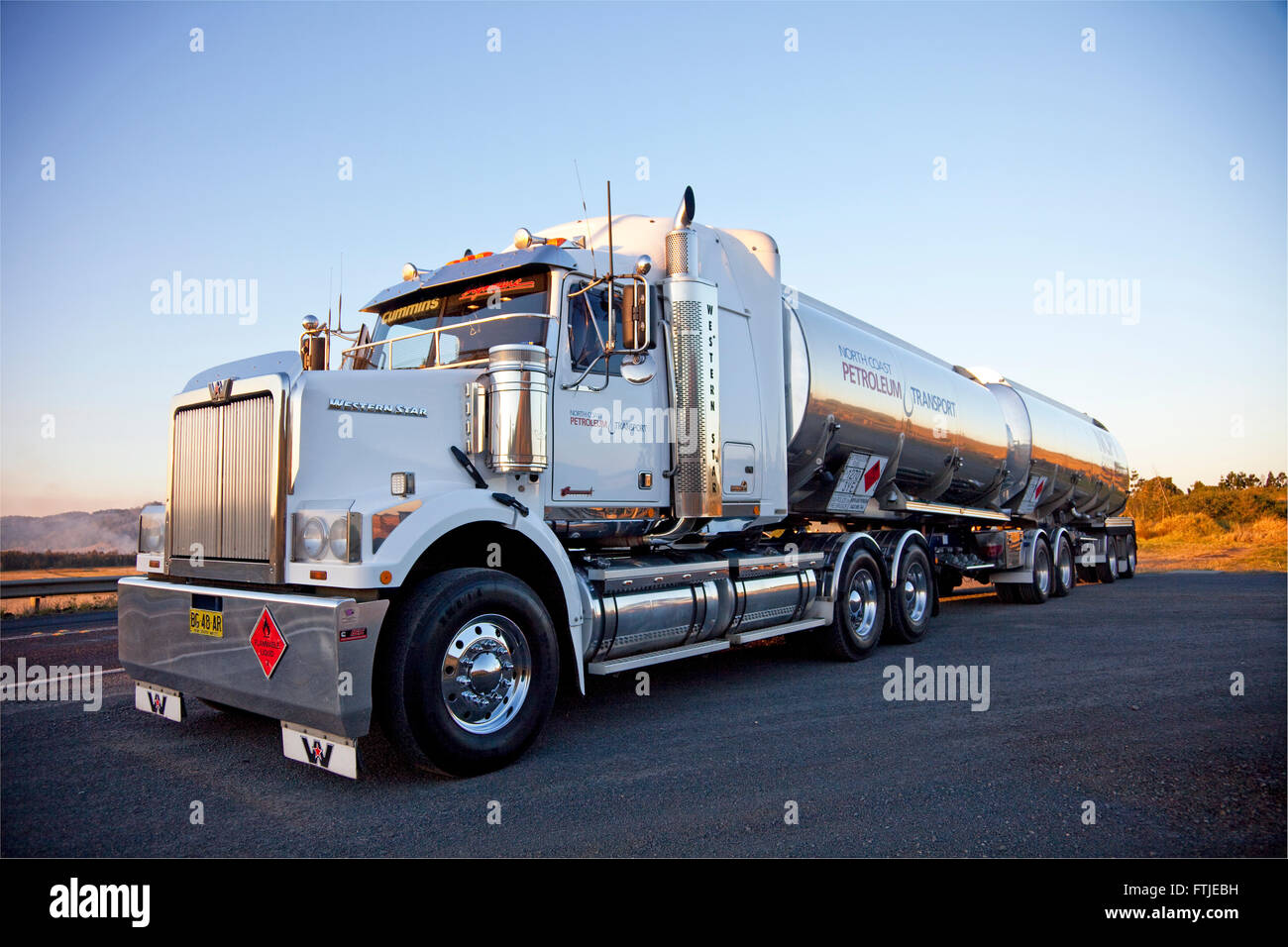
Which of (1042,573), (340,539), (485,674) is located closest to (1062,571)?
(1042,573)

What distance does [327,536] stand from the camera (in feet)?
14.6

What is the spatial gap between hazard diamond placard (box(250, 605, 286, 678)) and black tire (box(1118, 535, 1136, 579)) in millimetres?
21134

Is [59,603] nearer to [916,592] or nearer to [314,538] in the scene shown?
[314,538]

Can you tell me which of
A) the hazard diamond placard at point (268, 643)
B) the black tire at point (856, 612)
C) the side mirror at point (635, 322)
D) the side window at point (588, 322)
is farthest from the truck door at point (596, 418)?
the black tire at point (856, 612)

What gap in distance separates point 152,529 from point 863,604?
6827 mm

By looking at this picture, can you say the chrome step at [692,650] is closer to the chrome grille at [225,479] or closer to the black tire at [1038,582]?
the chrome grille at [225,479]

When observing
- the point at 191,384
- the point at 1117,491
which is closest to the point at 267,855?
the point at 191,384

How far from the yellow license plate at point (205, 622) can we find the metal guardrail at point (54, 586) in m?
9.23

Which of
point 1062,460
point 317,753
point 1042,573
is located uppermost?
point 1062,460

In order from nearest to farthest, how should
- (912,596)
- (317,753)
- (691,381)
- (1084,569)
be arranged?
(317,753) → (691,381) → (912,596) → (1084,569)

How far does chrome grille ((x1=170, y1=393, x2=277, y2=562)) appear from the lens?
481 centimetres

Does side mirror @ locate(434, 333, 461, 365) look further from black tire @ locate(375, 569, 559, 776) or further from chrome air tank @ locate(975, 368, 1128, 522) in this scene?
chrome air tank @ locate(975, 368, 1128, 522)
